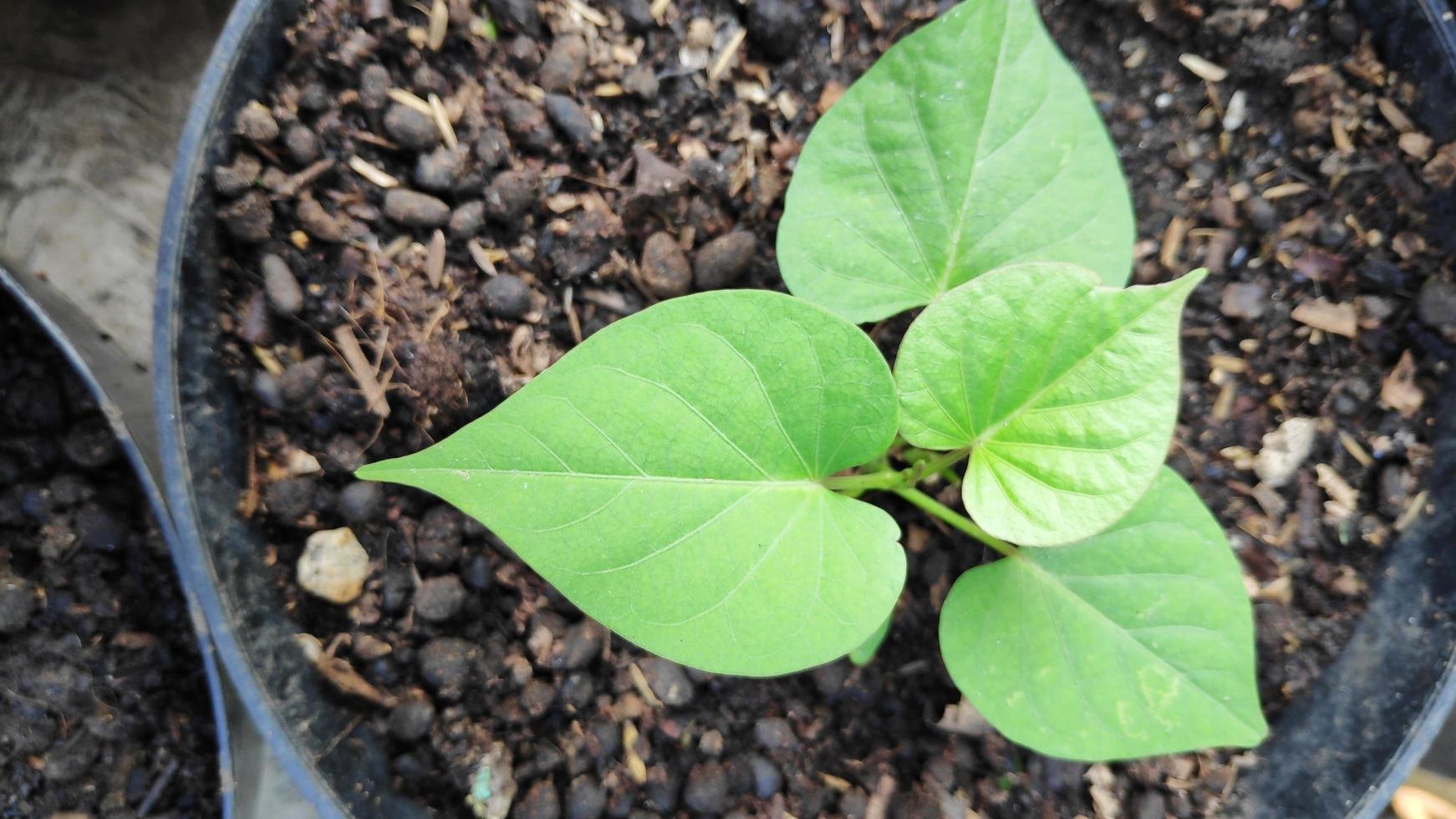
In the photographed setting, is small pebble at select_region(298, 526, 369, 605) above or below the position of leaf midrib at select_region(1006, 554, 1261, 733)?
above

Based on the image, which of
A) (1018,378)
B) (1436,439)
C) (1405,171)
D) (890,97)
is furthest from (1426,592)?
(890,97)

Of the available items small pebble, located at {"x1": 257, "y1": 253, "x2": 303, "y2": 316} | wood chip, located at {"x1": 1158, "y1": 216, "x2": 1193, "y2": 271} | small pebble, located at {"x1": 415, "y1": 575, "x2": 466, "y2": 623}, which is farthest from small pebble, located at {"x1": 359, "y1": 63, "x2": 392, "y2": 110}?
wood chip, located at {"x1": 1158, "y1": 216, "x2": 1193, "y2": 271}

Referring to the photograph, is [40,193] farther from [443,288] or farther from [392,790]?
[392,790]

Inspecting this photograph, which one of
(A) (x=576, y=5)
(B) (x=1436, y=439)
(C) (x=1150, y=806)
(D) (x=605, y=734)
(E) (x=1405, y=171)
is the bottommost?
(C) (x=1150, y=806)

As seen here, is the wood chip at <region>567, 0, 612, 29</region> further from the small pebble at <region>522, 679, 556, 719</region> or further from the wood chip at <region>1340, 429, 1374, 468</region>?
the wood chip at <region>1340, 429, 1374, 468</region>

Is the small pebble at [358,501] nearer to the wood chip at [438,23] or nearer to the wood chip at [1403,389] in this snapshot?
the wood chip at [438,23]

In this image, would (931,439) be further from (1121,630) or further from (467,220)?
(467,220)
